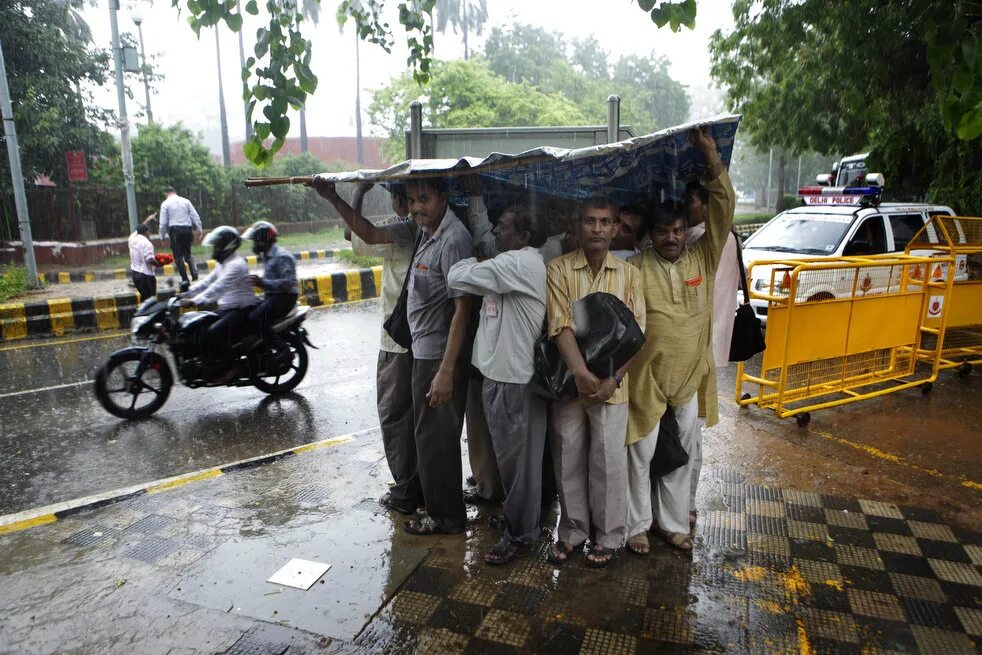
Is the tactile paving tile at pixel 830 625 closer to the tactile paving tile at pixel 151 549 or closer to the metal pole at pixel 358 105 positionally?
the tactile paving tile at pixel 151 549

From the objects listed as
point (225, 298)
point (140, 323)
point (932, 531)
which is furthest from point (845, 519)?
point (140, 323)

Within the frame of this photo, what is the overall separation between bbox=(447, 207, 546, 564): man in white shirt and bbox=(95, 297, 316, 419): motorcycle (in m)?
3.23

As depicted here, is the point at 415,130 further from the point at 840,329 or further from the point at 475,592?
the point at 840,329

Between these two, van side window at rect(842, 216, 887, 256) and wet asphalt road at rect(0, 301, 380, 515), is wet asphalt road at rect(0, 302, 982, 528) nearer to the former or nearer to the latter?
wet asphalt road at rect(0, 301, 380, 515)

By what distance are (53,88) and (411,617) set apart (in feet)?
55.2

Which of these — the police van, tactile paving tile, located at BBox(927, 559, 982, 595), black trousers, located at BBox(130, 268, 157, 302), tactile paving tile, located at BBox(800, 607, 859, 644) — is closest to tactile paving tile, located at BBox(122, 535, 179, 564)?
tactile paving tile, located at BBox(800, 607, 859, 644)

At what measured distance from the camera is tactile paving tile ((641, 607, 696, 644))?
273 cm

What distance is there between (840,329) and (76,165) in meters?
15.7

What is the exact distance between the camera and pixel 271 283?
5.85m

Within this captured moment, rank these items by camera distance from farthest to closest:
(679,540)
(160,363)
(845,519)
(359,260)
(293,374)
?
1. (359,260)
2. (293,374)
3. (160,363)
4. (845,519)
5. (679,540)

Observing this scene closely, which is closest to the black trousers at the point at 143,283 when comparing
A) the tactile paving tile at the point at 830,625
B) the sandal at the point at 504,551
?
the sandal at the point at 504,551

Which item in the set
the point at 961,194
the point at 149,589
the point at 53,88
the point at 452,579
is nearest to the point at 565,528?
the point at 452,579

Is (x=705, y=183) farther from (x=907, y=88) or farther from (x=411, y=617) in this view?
(x=907, y=88)

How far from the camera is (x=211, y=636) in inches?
109
